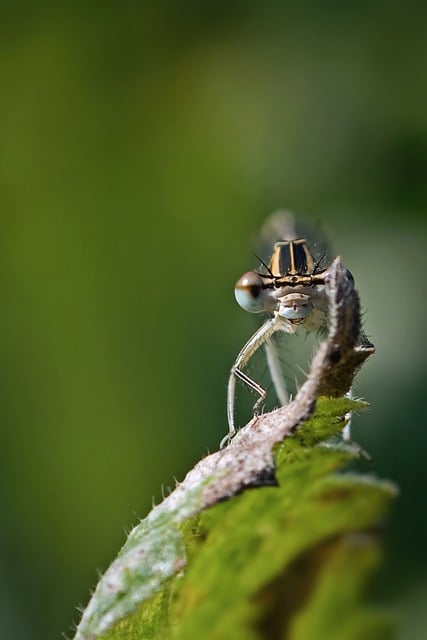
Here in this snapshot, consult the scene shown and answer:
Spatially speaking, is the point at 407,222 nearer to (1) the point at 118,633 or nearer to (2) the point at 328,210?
(2) the point at 328,210

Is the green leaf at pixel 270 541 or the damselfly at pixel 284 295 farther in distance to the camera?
the damselfly at pixel 284 295

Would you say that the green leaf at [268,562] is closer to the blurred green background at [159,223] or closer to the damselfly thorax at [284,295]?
the damselfly thorax at [284,295]

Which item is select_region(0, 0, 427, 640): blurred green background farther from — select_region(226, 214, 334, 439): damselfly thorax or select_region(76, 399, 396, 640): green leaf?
select_region(76, 399, 396, 640): green leaf

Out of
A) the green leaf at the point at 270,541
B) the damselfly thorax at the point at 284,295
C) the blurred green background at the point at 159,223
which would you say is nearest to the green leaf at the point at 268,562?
the green leaf at the point at 270,541

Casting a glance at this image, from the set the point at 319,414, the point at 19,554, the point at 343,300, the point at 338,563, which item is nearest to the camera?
the point at 338,563

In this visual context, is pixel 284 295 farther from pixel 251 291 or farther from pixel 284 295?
pixel 251 291

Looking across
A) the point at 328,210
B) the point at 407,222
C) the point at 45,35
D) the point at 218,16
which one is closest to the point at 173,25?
the point at 218,16
